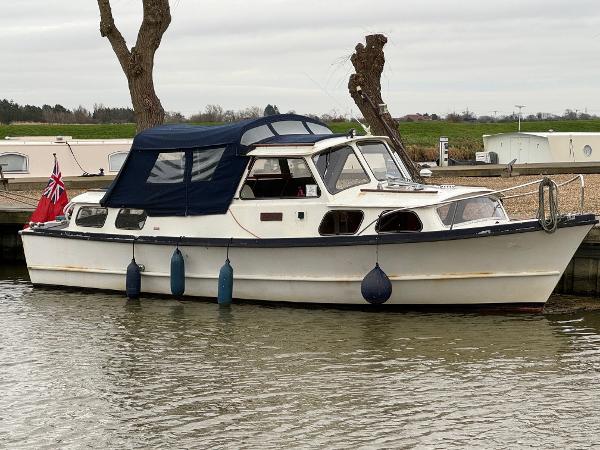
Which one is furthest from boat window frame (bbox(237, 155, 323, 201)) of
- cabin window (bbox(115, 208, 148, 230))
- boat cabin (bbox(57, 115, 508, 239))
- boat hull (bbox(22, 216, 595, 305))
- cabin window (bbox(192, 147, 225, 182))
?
cabin window (bbox(115, 208, 148, 230))

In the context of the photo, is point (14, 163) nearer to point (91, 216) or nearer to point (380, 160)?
point (91, 216)

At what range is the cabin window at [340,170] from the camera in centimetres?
1741

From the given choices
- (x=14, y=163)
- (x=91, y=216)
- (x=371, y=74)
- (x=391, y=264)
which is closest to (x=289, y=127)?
(x=391, y=264)

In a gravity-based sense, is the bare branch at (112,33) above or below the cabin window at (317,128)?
above

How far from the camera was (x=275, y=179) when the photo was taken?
59.4 feet

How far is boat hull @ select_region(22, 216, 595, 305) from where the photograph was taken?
16078 mm

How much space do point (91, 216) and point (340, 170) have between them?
4.92 m

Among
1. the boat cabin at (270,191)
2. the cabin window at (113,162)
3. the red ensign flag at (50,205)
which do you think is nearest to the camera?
the boat cabin at (270,191)

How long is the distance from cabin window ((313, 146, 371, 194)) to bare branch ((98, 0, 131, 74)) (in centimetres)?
934

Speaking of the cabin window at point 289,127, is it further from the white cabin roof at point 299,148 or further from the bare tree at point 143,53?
the bare tree at point 143,53

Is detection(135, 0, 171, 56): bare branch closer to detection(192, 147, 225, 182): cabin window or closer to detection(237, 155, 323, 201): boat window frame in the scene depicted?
detection(192, 147, 225, 182): cabin window

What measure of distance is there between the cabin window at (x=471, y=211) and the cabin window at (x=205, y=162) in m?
4.02

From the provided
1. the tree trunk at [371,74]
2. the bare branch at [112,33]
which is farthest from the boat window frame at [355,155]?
the bare branch at [112,33]

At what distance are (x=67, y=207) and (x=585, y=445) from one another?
12.4 m
